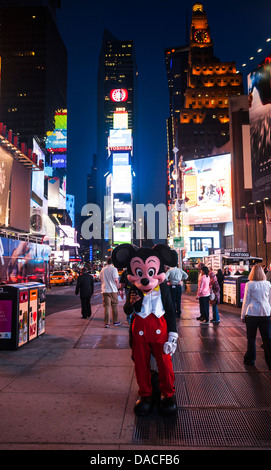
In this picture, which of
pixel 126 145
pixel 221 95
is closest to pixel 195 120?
pixel 221 95

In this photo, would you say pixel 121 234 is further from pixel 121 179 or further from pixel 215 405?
pixel 215 405

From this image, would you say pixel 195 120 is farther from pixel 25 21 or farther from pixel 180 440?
pixel 180 440

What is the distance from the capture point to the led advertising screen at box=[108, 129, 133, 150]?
375 feet

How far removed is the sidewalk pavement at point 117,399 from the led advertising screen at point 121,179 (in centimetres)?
10510

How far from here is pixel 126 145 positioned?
115m

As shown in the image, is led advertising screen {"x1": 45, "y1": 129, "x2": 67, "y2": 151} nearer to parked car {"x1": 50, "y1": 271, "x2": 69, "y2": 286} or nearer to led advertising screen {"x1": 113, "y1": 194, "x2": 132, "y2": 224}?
led advertising screen {"x1": 113, "y1": 194, "x2": 132, "y2": 224}

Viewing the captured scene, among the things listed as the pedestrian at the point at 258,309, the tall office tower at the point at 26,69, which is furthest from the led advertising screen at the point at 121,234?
the pedestrian at the point at 258,309

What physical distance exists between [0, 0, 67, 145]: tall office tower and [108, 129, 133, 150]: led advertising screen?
19761mm

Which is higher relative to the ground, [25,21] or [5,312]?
[25,21]

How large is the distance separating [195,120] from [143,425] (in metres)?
107

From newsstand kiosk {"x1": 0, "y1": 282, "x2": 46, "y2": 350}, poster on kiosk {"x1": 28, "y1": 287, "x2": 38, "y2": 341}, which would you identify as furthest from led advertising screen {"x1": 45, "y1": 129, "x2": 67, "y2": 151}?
newsstand kiosk {"x1": 0, "y1": 282, "x2": 46, "y2": 350}

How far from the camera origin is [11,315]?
7.26 metres

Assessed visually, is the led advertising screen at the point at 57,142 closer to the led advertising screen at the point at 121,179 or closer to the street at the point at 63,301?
the led advertising screen at the point at 121,179

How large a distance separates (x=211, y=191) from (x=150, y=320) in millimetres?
49633
